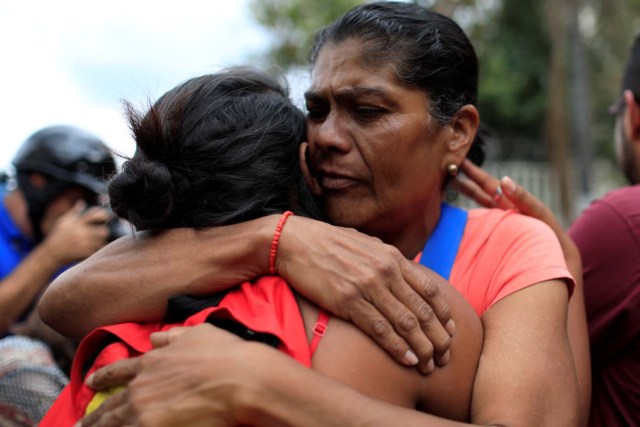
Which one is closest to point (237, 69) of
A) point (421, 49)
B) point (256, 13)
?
point (421, 49)

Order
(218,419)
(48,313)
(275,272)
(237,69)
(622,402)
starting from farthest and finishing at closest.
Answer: (622,402) → (237,69) → (48,313) → (275,272) → (218,419)

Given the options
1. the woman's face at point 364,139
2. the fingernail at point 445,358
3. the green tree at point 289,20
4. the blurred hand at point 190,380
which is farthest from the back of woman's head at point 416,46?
the green tree at point 289,20

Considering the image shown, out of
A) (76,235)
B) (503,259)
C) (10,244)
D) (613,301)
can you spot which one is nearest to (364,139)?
(503,259)

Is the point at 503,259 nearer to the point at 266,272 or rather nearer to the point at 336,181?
the point at 336,181

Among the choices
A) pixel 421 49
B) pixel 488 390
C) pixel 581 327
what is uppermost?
pixel 421 49

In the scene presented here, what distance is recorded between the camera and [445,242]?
2303mm

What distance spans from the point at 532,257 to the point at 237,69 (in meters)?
1.10

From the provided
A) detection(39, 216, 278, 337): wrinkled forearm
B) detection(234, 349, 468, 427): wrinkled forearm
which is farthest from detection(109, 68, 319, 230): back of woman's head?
detection(234, 349, 468, 427): wrinkled forearm

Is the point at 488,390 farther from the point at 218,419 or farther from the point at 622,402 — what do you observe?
the point at 622,402

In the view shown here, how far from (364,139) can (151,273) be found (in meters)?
0.83

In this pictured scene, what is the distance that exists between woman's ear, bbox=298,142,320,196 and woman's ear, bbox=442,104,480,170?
0.51 m

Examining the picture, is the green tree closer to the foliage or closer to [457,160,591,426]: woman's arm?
the foliage

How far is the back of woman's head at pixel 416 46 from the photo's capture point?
7.32 feet

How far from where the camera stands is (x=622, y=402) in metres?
2.39
